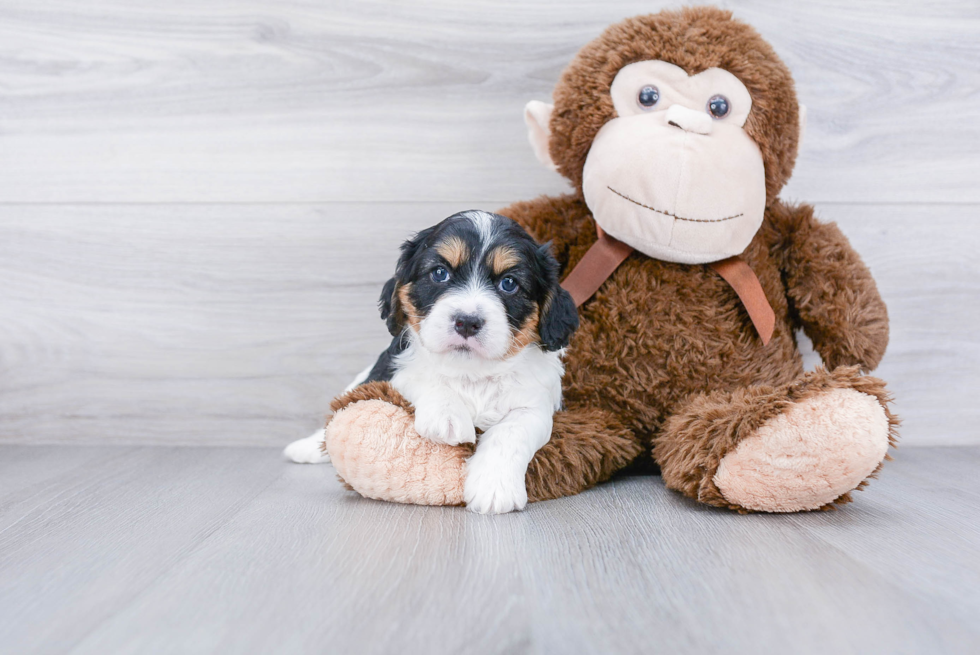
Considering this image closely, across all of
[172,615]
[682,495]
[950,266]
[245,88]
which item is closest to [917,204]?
[950,266]

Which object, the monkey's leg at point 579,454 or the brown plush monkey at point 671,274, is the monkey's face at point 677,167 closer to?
the brown plush monkey at point 671,274

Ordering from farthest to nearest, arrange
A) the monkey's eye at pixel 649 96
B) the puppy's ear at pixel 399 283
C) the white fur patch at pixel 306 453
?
1. the white fur patch at pixel 306 453
2. the monkey's eye at pixel 649 96
3. the puppy's ear at pixel 399 283

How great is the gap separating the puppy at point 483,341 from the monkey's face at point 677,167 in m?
0.23

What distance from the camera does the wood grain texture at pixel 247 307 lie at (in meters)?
2.08

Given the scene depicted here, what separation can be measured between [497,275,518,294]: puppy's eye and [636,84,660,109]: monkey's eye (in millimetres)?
554

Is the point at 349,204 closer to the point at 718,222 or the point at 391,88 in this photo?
the point at 391,88

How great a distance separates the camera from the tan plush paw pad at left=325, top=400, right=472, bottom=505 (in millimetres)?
1395

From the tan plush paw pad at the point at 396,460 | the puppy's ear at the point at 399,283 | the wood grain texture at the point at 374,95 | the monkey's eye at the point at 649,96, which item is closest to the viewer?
the tan plush paw pad at the point at 396,460

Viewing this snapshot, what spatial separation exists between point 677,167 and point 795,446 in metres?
0.62

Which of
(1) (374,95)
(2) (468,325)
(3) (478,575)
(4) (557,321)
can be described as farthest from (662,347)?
(1) (374,95)

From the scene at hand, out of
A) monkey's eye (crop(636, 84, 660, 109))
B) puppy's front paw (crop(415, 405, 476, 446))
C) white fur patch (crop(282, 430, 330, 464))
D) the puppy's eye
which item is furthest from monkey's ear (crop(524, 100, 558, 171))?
white fur patch (crop(282, 430, 330, 464))

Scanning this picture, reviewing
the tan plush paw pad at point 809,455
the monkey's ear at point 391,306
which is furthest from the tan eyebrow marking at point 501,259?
the tan plush paw pad at point 809,455

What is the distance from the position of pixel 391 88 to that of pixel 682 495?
139 centimetres

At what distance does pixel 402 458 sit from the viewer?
4.59ft
